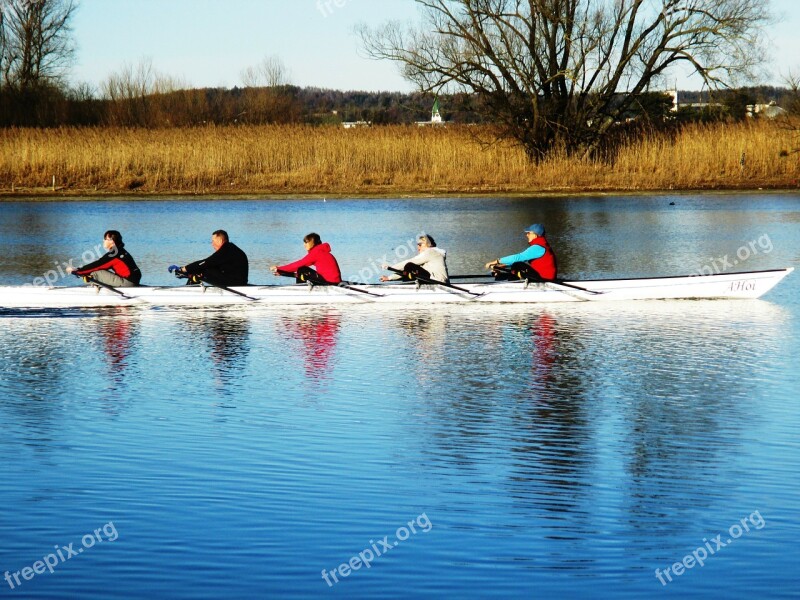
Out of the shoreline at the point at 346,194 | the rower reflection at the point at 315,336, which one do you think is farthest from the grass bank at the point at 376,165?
the rower reflection at the point at 315,336

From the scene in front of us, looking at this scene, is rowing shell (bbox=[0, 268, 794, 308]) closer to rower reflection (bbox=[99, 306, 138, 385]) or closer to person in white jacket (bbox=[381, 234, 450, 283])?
person in white jacket (bbox=[381, 234, 450, 283])

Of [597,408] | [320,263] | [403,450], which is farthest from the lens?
[320,263]

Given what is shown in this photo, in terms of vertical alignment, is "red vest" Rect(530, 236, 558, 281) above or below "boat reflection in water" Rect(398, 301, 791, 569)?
above

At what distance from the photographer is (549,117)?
4569cm

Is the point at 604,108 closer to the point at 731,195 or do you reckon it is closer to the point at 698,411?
the point at 731,195

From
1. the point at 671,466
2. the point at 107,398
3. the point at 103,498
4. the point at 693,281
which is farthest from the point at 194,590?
the point at 693,281

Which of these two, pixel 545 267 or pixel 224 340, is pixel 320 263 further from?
pixel 545 267

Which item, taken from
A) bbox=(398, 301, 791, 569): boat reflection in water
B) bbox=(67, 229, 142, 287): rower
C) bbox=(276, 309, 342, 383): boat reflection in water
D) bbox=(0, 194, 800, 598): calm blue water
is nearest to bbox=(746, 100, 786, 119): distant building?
bbox=(0, 194, 800, 598): calm blue water

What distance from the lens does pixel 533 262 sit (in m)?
19.0

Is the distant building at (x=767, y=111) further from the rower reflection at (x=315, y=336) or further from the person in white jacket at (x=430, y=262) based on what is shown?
the rower reflection at (x=315, y=336)

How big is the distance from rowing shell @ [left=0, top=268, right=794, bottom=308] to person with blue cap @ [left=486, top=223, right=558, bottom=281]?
0.56 ft

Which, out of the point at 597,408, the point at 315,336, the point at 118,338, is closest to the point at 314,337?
the point at 315,336

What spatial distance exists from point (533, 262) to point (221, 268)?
489 centimetres

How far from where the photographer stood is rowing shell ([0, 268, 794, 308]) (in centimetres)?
1841
